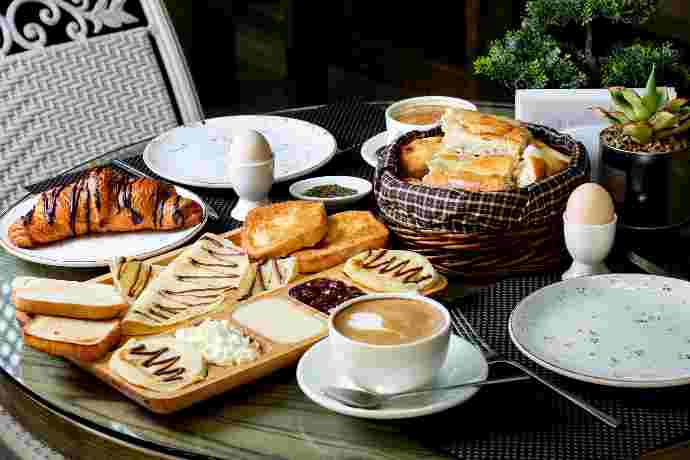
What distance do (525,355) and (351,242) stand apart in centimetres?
36

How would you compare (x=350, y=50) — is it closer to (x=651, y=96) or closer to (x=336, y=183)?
(x=336, y=183)

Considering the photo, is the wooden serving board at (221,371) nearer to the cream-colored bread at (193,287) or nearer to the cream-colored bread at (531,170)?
the cream-colored bread at (193,287)

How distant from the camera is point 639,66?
179 centimetres

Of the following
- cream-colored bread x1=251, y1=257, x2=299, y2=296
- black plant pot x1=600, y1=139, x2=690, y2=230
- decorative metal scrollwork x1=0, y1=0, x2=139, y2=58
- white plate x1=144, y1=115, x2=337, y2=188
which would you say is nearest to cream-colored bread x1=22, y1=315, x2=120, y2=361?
cream-colored bread x1=251, y1=257, x2=299, y2=296

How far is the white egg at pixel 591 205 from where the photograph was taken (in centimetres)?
138

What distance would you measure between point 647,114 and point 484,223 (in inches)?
12.2

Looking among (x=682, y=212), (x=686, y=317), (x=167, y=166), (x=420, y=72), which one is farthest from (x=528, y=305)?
(x=420, y=72)

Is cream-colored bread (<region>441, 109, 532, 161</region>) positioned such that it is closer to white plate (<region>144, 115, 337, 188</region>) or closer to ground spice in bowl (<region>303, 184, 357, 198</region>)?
ground spice in bowl (<region>303, 184, 357, 198</region>)

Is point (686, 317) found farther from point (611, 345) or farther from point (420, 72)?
point (420, 72)

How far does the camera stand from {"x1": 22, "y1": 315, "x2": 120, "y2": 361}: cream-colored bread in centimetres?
123

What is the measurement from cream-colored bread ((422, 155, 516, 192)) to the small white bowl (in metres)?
0.22

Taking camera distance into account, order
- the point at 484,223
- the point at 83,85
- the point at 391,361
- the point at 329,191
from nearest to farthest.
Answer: the point at 391,361
the point at 484,223
the point at 329,191
the point at 83,85

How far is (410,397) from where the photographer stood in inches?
44.5

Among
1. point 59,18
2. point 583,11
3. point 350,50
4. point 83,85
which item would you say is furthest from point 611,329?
point 350,50
